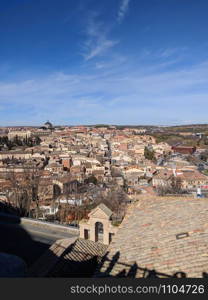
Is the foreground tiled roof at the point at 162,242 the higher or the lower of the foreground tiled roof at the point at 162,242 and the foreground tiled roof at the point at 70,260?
the higher

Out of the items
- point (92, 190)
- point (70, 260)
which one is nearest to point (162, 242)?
point (70, 260)

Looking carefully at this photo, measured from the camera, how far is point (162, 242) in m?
4.88

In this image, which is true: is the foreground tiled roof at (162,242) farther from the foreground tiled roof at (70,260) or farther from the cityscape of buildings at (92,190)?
the foreground tiled roof at (70,260)

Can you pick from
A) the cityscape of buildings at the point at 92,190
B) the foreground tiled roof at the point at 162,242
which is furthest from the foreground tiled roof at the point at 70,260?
the foreground tiled roof at the point at 162,242

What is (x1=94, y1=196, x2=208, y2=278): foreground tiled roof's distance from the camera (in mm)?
4113

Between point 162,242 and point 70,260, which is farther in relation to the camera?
point 70,260

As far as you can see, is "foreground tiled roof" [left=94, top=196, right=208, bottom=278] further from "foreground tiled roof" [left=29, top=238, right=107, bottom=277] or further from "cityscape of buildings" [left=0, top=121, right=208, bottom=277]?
"foreground tiled roof" [left=29, top=238, right=107, bottom=277]

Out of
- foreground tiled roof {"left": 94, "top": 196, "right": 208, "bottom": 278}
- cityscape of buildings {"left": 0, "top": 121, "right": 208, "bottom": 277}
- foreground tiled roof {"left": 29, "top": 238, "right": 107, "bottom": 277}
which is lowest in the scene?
cityscape of buildings {"left": 0, "top": 121, "right": 208, "bottom": 277}

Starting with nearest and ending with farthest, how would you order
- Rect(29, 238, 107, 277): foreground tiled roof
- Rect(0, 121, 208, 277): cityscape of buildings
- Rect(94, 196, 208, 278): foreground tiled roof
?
1. Rect(94, 196, 208, 278): foreground tiled roof
2. Rect(29, 238, 107, 277): foreground tiled roof
3. Rect(0, 121, 208, 277): cityscape of buildings

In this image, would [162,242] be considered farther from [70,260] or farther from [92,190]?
[92,190]

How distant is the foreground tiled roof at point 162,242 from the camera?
4113 mm

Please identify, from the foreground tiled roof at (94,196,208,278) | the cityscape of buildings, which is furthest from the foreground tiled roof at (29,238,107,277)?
the foreground tiled roof at (94,196,208,278)

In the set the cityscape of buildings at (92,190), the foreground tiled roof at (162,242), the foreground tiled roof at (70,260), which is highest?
the foreground tiled roof at (162,242)

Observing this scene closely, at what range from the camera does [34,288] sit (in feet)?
9.77
